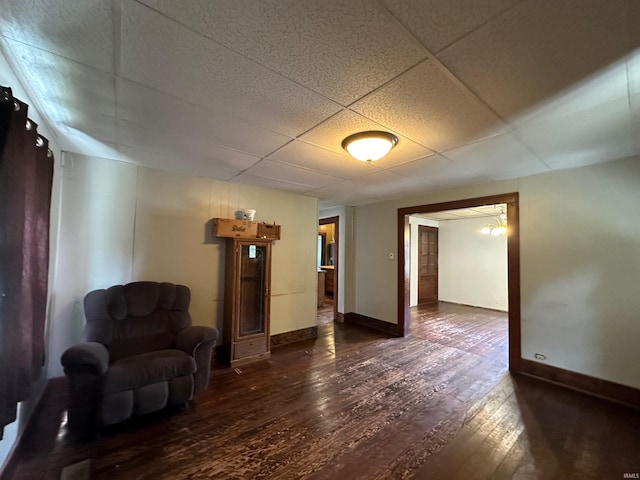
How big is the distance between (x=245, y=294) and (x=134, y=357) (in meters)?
1.43

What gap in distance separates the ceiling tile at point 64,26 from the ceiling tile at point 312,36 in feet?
0.92

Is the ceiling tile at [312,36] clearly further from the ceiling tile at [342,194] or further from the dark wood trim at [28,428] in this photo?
the dark wood trim at [28,428]

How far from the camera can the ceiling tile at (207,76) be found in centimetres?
116

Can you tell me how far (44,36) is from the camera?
46.4 inches

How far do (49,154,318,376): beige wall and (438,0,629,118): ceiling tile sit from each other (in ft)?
9.98

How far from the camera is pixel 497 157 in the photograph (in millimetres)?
2584

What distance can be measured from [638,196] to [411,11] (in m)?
3.02

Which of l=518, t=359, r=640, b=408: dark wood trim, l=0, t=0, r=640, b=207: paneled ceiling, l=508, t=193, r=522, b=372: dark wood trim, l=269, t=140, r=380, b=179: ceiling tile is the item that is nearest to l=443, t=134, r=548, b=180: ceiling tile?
l=0, t=0, r=640, b=207: paneled ceiling

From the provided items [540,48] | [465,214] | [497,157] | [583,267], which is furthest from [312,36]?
[465,214]

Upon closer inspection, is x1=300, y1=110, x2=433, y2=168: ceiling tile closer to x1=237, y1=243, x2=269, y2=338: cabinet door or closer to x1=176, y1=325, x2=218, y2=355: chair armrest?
x1=237, y1=243, x2=269, y2=338: cabinet door

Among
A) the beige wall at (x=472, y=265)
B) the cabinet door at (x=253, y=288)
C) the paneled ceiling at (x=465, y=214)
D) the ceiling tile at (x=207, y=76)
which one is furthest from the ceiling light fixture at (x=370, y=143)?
the beige wall at (x=472, y=265)

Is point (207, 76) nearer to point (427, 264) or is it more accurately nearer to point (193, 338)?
point (193, 338)

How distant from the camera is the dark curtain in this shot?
1247 millimetres

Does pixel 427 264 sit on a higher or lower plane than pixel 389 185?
lower
